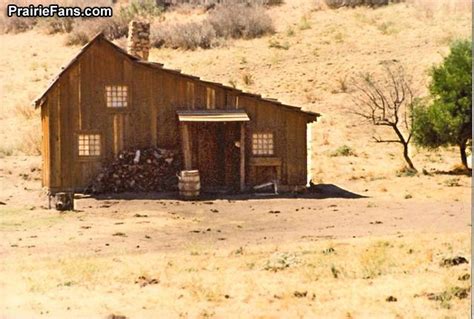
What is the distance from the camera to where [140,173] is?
88.9 ft

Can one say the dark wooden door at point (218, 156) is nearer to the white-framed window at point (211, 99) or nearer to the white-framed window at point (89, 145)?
the white-framed window at point (211, 99)

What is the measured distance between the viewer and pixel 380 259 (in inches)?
620

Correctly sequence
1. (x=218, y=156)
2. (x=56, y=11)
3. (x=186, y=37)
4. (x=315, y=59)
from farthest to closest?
(x=186, y=37)
(x=315, y=59)
(x=218, y=156)
(x=56, y=11)

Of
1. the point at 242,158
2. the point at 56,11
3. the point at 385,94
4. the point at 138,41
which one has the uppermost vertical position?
the point at 138,41

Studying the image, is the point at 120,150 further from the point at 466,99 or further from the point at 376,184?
the point at 466,99

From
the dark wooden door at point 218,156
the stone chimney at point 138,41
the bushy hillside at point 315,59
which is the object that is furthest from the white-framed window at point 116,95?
the bushy hillside at point 315,59

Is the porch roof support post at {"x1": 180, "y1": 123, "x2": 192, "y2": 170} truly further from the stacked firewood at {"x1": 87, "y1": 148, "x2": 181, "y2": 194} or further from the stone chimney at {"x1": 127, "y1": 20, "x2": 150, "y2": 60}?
the stone chimney at {"x1": 127, "y1": 20, "x2": 150, "y2": 60}

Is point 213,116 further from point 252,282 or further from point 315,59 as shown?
point 315,59

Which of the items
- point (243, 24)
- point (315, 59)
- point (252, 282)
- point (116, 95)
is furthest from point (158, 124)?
point (243, 24)

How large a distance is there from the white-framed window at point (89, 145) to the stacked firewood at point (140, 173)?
62cm

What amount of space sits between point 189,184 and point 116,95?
3.91m

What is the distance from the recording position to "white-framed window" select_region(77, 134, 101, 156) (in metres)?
27.2

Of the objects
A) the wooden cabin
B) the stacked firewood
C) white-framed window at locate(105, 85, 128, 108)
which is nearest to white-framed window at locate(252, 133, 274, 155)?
the wooden cabin

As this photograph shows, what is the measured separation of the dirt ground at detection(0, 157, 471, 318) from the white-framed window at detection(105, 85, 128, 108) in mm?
3168
